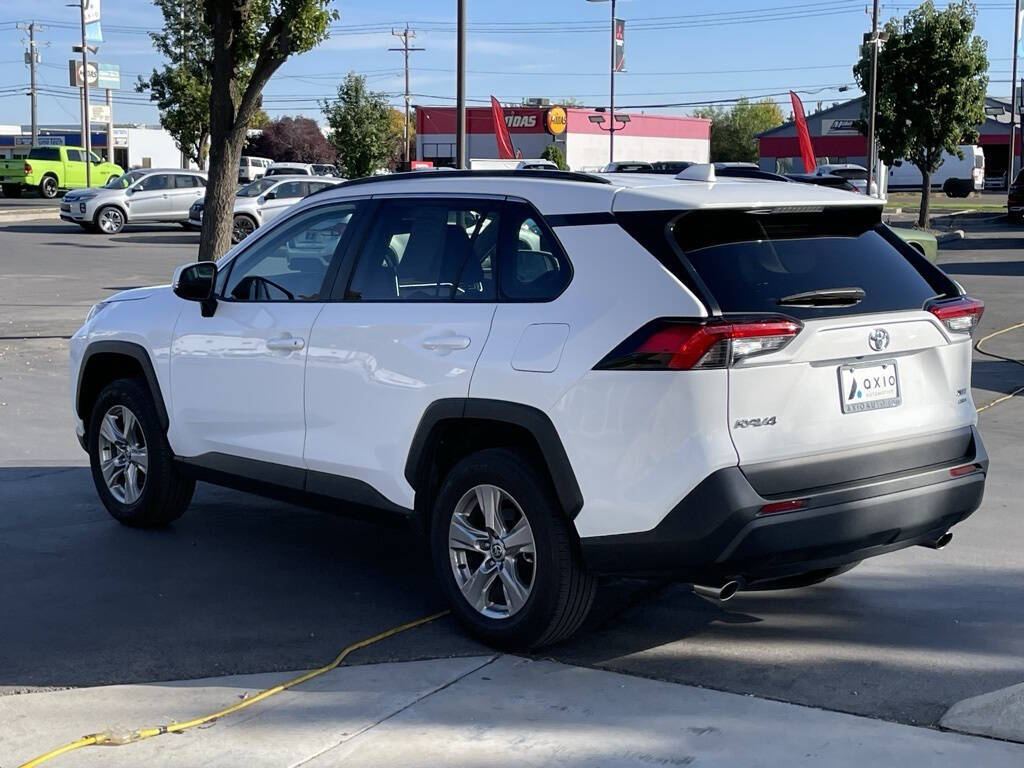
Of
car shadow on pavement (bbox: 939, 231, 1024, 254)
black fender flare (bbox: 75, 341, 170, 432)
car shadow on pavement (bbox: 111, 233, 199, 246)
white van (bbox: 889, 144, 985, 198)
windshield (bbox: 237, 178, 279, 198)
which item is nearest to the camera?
black fender flare (bbox: 75, 341, 170, 432)

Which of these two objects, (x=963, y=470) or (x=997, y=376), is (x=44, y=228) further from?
(x=963, y=470)

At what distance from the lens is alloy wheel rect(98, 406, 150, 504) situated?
281 inches

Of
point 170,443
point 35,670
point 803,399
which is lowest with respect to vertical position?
point 35,670

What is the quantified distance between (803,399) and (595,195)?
3.59ft

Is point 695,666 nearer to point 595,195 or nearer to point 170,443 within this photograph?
point 595,195

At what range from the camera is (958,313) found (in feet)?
17.3

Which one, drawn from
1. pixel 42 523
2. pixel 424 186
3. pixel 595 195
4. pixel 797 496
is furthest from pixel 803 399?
pixel 42 523

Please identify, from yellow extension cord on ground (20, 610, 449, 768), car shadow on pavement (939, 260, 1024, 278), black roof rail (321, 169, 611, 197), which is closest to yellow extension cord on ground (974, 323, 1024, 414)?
black roof rail (321, 169, 611, 197)

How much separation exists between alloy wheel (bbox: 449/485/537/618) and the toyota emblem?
144 centimetres

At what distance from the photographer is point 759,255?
16.0ft

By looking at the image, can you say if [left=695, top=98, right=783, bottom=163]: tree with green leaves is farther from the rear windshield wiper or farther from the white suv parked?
the rear windshield wiper

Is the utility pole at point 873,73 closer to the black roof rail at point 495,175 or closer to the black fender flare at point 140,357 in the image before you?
the black fender flare at point 140,357

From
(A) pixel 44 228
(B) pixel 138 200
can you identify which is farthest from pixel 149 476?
(A) pixel 44 228

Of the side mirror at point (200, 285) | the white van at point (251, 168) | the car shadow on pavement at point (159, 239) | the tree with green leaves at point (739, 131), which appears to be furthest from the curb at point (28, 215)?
the tree with green leaves at point (739, 131)
